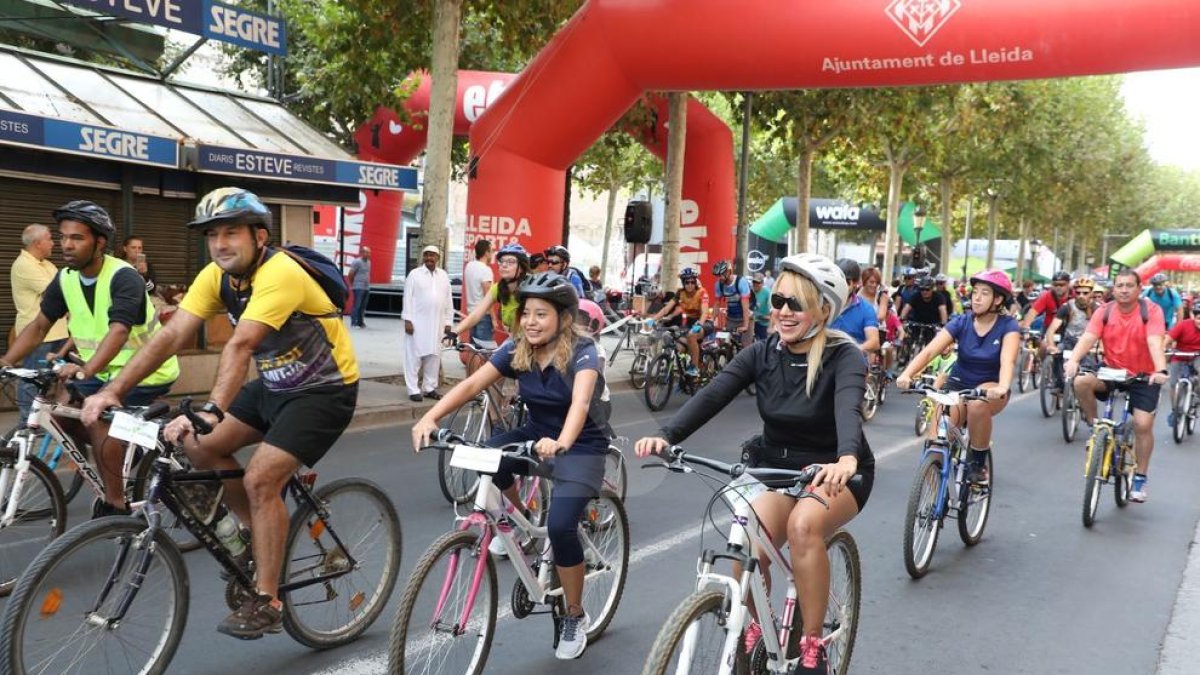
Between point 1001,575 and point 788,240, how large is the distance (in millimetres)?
39494

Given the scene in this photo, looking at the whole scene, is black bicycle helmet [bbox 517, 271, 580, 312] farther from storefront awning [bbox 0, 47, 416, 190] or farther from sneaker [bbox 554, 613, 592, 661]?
storefront awning [bbox 0, 47, 416, 190]

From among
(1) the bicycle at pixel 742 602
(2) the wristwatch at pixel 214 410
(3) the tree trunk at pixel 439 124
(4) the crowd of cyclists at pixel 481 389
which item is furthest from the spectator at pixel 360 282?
(1) the bicycle at pixel 742 602

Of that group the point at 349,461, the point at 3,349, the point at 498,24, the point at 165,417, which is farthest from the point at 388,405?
the point at 165,417

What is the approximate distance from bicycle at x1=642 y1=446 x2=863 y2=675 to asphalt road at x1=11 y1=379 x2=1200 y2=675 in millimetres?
971

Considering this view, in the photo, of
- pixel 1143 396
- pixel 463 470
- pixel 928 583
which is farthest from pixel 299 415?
pixel 1143 396

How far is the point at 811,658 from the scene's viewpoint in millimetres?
3852

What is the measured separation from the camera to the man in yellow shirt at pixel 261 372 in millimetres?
4207

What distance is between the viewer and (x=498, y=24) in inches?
619

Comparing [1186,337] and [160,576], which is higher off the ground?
[1186,337]

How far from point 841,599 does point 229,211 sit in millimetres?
2710

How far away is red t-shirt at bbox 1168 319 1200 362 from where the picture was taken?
513 inches

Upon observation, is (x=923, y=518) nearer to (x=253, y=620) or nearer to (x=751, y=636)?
(x=751, y=636)

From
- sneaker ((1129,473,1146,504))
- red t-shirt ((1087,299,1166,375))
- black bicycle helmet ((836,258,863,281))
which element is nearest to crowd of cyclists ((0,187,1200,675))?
red t-shirt ((1087,299,1166,375))

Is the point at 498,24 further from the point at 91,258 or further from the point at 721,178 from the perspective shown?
the point at 91,258
